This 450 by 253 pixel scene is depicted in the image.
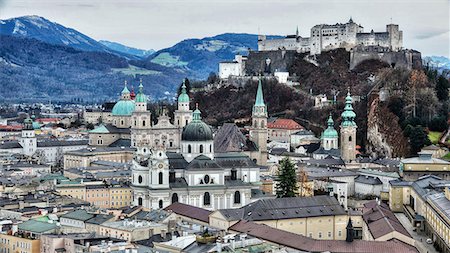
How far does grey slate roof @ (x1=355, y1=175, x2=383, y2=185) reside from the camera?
7388cm

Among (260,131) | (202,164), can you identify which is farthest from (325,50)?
(202,164)

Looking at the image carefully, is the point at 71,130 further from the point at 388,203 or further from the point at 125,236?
the point at 125,236

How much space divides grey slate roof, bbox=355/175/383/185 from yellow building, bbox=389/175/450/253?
404cm

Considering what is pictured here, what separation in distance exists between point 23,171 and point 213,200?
31188mm

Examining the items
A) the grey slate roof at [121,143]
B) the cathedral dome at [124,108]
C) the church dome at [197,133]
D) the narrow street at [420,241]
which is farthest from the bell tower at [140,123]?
the narrow street at [420,241]

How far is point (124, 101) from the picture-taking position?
114m

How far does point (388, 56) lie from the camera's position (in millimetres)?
113875

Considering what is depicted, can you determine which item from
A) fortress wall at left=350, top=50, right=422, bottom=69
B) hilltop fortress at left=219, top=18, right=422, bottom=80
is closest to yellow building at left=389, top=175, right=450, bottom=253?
fortress wall at left=350, top=50, right=422, bottom=69

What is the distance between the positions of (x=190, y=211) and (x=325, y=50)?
2659 inches

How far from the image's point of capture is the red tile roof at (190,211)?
55.1 meters

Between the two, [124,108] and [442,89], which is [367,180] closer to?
[442,89]

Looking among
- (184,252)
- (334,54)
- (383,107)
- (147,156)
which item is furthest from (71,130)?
(184,252)

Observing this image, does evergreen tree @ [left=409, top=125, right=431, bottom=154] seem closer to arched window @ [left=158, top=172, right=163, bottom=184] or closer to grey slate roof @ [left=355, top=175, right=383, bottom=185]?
grey slate roof @ [left=355, top=175, right=383, bottom=185]

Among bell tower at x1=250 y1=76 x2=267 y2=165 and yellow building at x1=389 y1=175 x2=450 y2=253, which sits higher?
bell tower at x1=250 y1=76 x2=267 y2=165
